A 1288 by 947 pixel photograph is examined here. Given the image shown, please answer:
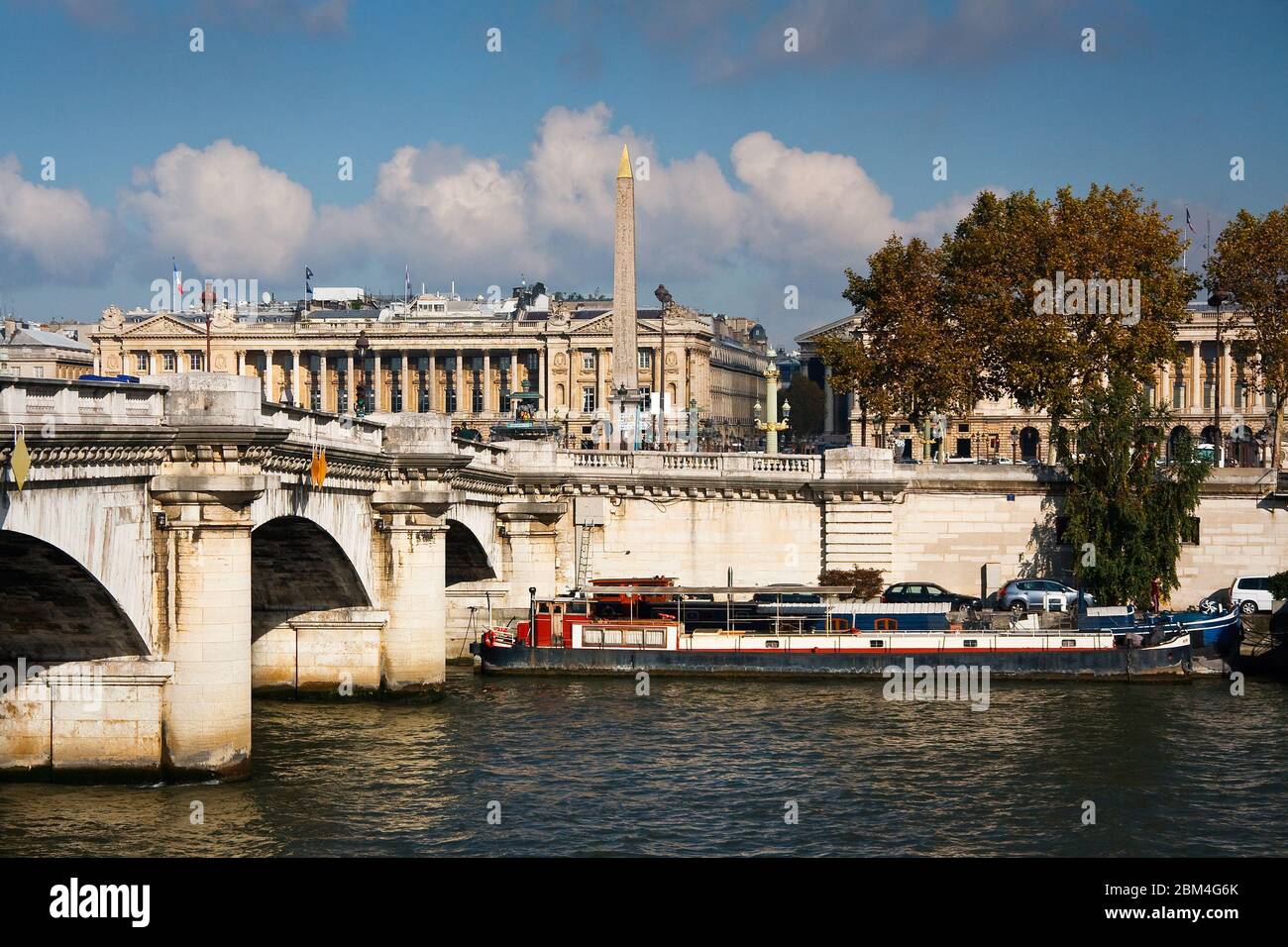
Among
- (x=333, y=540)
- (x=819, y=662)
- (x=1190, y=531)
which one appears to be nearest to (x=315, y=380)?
(x=1190, y=531)

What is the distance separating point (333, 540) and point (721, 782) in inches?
506

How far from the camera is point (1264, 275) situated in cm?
7538

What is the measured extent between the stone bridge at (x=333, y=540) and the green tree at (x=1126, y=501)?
2.52 meters

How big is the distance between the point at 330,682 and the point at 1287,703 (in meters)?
27.1

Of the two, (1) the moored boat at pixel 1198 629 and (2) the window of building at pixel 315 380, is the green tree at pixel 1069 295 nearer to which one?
(1) the moored boat at pixel 1198 629

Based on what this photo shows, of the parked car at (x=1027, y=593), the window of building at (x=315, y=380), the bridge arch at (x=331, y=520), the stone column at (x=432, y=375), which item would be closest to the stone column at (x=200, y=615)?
the bridge arch at (x=331, y=520)

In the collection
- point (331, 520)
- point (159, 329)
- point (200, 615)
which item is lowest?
point (200, 615)

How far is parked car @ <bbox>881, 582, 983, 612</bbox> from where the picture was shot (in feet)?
209

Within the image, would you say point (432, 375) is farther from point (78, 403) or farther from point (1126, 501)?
point (78, 403)

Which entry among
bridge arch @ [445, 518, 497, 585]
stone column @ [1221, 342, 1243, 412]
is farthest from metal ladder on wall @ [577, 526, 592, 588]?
stone column @ [1221, 342, 1243, 412]

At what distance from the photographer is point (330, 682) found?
Answer: 5119 centimetres

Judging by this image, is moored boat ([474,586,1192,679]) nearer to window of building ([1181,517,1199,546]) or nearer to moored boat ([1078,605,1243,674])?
moored boat ([1078,605,1243,674])

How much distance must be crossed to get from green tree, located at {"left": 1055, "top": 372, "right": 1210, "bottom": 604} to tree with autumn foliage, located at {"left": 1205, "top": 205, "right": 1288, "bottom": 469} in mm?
12069
